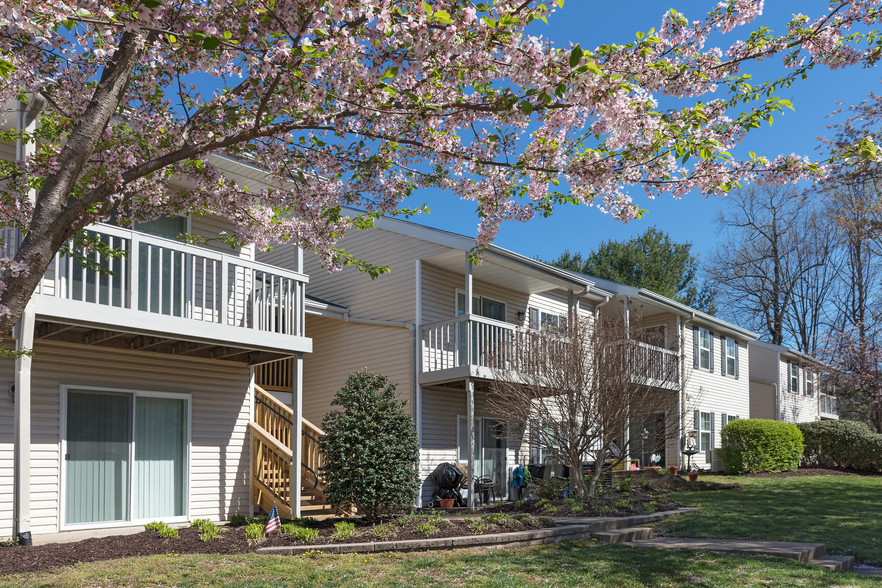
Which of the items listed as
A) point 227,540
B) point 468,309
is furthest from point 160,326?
point 468,309

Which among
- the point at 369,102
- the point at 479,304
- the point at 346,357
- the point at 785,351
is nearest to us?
the point at 369,102

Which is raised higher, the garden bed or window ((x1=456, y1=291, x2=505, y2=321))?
window ((x1=456, y1=291, x2=505, y2=321))

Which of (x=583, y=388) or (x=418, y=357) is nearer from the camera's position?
(x=583, y=388)

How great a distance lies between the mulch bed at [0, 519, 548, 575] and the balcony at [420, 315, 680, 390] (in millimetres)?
4788

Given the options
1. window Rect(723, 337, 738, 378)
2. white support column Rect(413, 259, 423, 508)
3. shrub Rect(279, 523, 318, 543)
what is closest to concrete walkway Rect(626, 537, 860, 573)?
shrub Rect(279, 523, 318, 543)

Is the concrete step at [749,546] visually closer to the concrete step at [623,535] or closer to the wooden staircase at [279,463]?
the concrete step at [623,535]

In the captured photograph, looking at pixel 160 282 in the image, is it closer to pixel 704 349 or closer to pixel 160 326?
pixel 160 326

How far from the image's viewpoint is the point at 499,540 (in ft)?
32.2

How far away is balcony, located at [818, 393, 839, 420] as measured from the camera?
3803 centimetres

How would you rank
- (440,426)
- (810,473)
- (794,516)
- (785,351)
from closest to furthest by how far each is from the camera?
(794,516), (440,426), (810,473), (785,351)

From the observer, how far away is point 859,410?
38.1m

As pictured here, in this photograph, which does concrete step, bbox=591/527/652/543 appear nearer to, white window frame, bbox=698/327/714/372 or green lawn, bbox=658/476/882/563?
green lawn, bbox=658/476/882/563

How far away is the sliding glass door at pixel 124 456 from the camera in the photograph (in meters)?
10.7

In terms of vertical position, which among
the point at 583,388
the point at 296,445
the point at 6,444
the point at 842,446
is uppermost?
the point at 583,388
